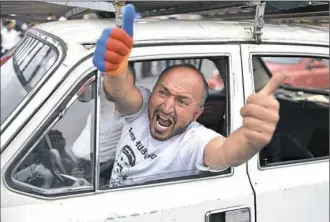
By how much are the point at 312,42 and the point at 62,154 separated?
1381 mm

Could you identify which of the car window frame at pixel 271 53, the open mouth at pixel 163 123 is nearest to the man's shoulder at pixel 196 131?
the open mouth at pixel 163 123

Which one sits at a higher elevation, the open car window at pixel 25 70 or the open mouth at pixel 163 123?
the open car window at pixel 25 70

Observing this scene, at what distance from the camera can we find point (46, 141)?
1913mm

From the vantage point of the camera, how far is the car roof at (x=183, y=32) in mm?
2113

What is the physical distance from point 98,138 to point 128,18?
1.83 feet

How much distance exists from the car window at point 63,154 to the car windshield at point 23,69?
0.18 m

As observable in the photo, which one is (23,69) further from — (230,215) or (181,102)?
(230,215)

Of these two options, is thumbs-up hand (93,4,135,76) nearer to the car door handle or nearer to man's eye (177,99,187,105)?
man's eye (177,99,187,105)

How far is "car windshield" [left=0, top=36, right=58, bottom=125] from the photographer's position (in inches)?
81.9

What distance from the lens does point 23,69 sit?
7.57 feet

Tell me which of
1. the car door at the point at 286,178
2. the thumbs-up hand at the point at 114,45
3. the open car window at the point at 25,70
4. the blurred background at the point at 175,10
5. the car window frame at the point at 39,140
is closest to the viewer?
the thumbs-up hand at the point at 114,45

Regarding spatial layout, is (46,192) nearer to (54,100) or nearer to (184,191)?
(54,100)

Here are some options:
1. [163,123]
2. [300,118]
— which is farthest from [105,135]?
[300,118]

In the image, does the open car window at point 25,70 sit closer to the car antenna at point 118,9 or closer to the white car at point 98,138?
the white car at point 98,138
